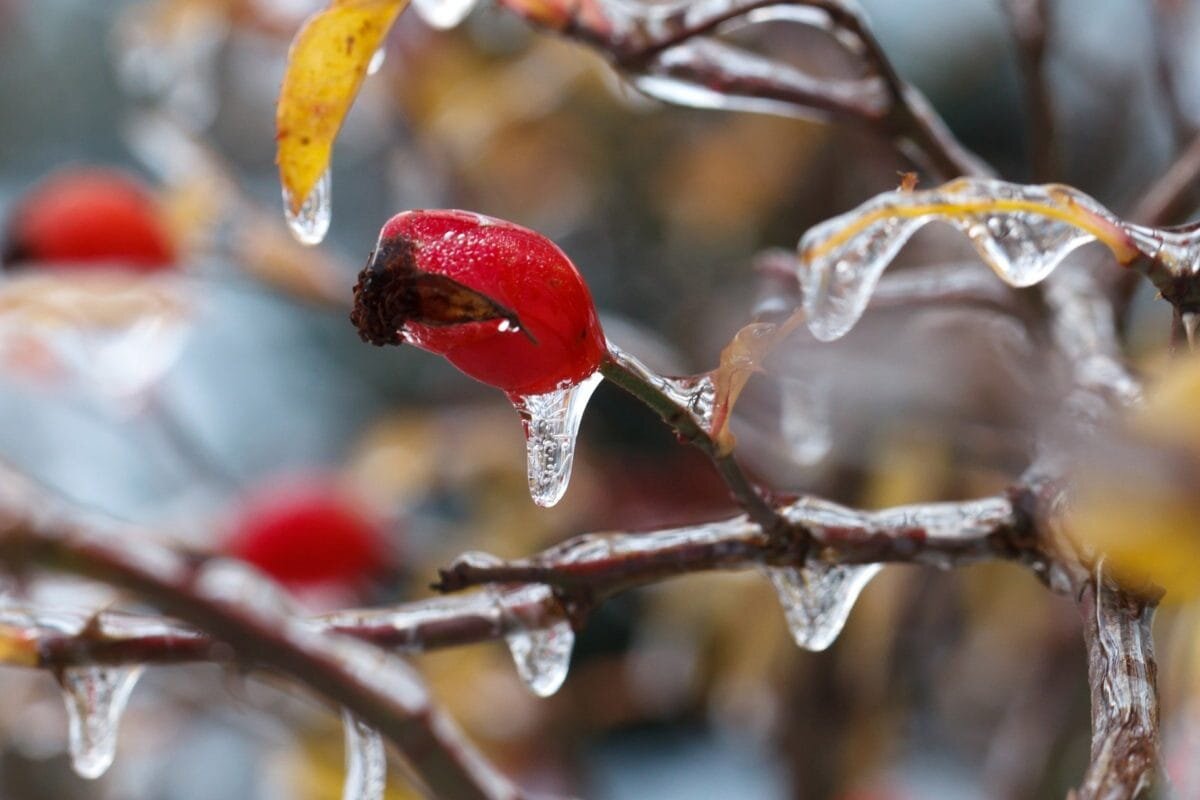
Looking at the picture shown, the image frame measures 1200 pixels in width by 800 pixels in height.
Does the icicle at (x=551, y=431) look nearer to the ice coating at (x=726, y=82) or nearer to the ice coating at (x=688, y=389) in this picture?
the ice coating at (x=688, y=389)

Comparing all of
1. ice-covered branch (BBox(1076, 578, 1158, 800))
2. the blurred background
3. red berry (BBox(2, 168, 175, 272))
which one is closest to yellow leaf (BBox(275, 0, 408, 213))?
the blurred background

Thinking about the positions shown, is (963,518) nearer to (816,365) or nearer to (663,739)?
(816,365)

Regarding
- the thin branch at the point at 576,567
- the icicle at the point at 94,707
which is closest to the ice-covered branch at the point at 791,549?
the thin branch at the point at 576,567

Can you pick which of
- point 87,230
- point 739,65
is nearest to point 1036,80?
point 739,65

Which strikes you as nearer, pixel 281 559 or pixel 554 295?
pixel 554 295

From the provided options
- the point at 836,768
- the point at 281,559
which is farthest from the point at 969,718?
the point at 281,559
